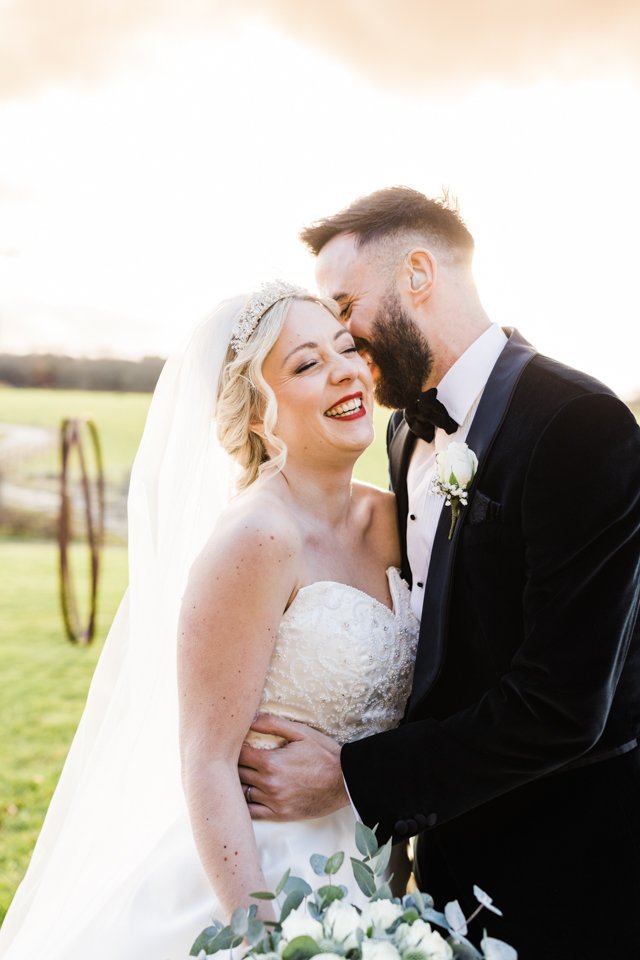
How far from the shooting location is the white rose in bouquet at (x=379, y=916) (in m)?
1.25

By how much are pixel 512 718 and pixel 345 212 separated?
1.86m

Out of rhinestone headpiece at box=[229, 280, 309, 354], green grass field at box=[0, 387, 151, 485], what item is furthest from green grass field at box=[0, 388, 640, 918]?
green grass field at box=[0, 387, 151, 485]

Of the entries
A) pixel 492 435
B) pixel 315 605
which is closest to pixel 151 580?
pixel 315 605

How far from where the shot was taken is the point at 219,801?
2115 mm

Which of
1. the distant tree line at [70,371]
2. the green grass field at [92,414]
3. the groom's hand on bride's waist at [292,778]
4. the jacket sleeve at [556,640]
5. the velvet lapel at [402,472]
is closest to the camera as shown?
the jacket sleeve at [556,640]

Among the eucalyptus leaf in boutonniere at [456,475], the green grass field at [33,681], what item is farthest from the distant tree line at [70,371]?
the eucalyptus leaf in boutonniere at [456,475]

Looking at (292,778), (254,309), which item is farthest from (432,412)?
(292,778)

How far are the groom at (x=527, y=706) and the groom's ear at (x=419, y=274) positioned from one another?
0.43 metres

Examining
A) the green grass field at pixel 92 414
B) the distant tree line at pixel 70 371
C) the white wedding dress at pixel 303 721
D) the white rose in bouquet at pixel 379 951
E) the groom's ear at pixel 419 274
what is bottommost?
the green grass field at pixel 92 414

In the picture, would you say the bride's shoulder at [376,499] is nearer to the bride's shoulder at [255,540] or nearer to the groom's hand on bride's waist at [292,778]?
the bride's shoulder at [255,540]

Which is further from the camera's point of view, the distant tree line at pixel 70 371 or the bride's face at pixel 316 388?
the distant tree line at pixel 70 371

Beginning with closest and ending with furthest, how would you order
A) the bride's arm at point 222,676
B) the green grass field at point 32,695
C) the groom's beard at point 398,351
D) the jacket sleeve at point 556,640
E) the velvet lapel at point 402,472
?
1. the jacket sleeve at point 556,640
2. the bride's arm at point 222,676
3. the groom's beard at point 398,351
4. the velvet lapel at point 402,472
5. the green grass field at point 32,695

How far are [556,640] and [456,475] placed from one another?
1.67 ft

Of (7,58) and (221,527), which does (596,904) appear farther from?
(7,58)
